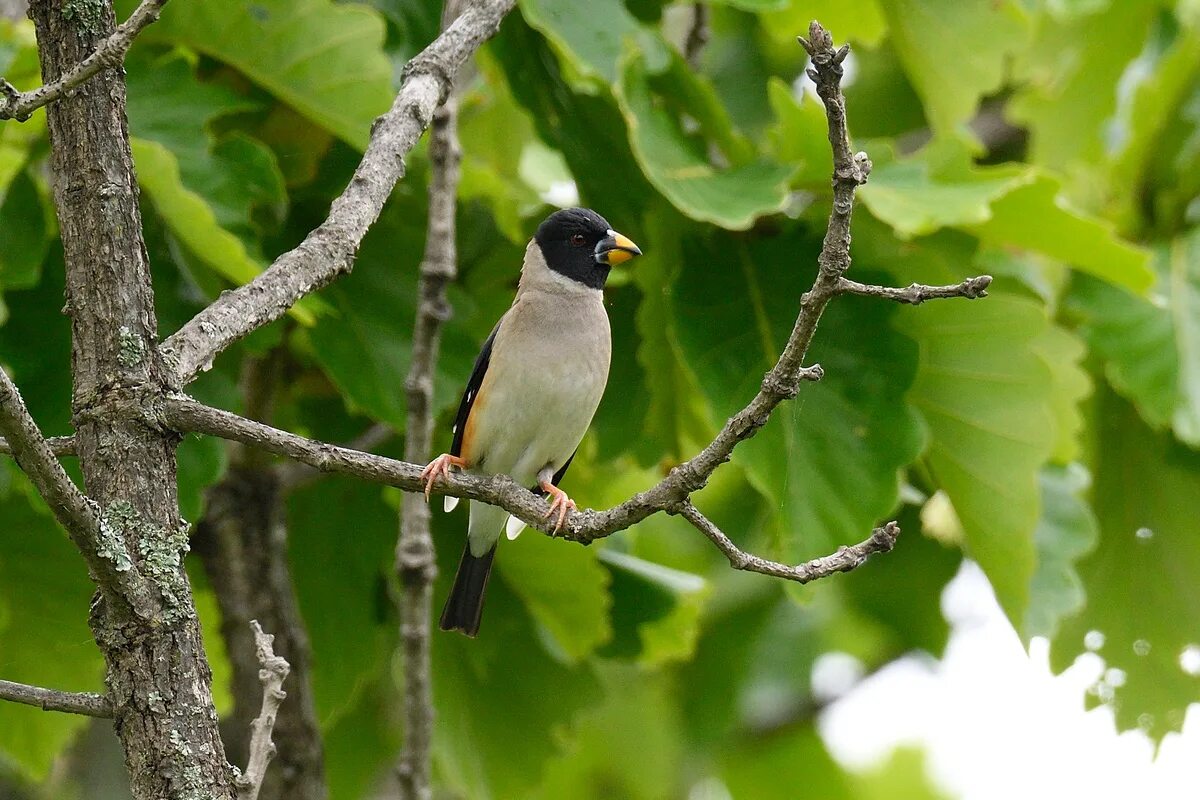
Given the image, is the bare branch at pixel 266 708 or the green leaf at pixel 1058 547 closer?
the bare branch at pixel 266 708


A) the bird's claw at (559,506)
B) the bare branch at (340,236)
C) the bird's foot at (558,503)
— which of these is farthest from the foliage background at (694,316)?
the bare branch at (340,236)

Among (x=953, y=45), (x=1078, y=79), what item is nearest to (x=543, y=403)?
(x=953, y=45)

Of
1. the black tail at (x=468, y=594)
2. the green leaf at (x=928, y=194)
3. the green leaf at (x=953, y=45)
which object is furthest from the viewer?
the green leaf at (x=953, y=45)

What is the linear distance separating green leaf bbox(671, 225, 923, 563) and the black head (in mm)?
314

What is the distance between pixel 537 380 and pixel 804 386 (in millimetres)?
845

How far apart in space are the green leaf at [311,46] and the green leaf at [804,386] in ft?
3.31

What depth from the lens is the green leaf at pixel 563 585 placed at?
4.12m

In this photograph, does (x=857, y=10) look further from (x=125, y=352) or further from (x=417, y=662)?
(x=125, y=352)

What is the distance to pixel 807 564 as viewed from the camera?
6.83ft

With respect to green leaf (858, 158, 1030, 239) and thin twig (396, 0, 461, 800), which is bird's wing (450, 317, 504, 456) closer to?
thin twig (396, 0, 461, 800)

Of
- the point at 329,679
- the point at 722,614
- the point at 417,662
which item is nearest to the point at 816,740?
the point at 722,614

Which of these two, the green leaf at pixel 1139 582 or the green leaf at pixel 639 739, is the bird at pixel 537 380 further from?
the green leaf at pixel 639 739

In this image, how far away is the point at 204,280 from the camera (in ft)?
12.1

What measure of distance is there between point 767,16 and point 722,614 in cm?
309
